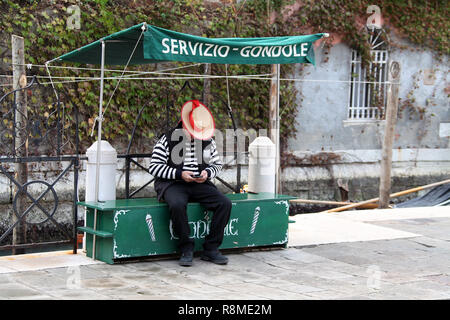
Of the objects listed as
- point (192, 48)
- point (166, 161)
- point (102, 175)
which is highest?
point (192, 48)

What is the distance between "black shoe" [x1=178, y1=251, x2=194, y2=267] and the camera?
23.4 ft

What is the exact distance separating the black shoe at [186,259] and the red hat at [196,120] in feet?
3.97

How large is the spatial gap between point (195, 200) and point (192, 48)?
5.06 ft

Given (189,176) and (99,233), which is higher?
(189,176)

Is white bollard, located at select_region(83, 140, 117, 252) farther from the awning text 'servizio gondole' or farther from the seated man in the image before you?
the awning text 'servizio gondole'

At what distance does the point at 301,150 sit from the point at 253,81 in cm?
216

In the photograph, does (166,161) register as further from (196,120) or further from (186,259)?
(186,259)

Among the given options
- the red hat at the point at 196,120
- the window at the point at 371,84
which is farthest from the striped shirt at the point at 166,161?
the window at the point at 371,84

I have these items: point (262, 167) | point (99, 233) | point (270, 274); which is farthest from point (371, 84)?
point (99, 233)

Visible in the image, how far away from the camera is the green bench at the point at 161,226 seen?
7.06 metres

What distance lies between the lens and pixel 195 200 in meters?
7.46

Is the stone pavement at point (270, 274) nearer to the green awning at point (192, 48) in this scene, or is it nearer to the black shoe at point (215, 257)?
the black shoe at point (215, 257)
